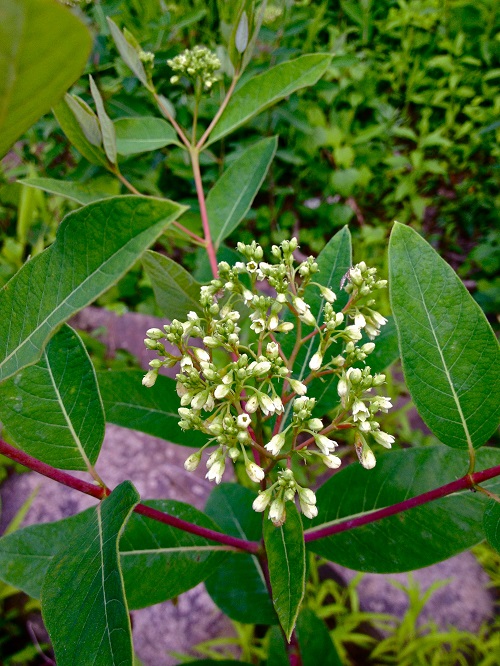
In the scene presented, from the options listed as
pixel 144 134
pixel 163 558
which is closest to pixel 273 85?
pixel 144 134

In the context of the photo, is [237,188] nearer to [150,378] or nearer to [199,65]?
[199,65]

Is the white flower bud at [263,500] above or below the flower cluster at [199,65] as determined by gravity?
below

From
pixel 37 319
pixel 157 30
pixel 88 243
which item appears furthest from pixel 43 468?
pixel 157 30

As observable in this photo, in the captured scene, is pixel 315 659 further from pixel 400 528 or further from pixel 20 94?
pixel 20 94

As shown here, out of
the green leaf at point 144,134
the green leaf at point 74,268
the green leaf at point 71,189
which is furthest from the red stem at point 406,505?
the green leaf at point 144,134

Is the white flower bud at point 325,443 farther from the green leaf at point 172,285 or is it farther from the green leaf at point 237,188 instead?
the green leaf at point 237,188

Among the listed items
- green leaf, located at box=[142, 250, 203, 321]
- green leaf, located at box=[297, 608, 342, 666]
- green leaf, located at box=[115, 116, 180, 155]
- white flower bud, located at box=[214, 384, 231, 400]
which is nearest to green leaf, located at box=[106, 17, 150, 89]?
green leaf, located at box=[115, 116, 180, 155]

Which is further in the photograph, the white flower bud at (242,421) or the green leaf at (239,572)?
the green leaf at (239,572)
